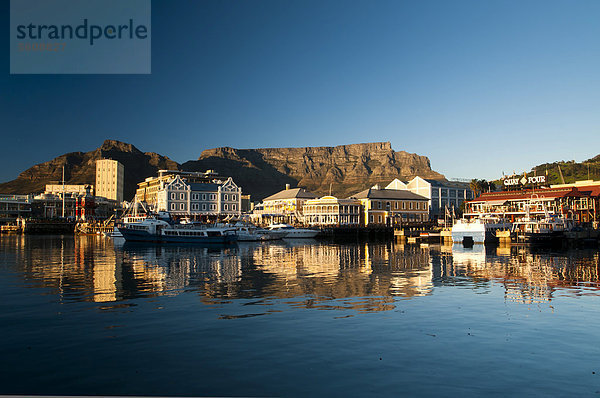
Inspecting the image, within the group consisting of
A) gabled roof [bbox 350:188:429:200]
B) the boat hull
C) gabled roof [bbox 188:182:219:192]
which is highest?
gabled roof [bbox 188:182:219:192]

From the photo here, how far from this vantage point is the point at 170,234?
7369cm

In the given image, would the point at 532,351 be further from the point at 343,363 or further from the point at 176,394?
the point at 176,394

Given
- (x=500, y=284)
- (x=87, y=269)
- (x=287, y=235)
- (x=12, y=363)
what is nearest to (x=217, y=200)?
(x=287, y=235)

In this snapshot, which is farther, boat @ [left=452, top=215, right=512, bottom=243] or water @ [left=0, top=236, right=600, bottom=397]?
boat @ [left=452, top=215, right=512, bottom=243]

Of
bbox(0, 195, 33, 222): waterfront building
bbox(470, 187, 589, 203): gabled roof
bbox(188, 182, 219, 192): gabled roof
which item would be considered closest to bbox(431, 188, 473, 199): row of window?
Result: bbox(470, 187, 589, 203): gabled roof

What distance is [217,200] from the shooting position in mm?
134375

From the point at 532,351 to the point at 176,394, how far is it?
1002 cm

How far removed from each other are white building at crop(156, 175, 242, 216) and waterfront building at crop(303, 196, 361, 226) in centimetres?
2746

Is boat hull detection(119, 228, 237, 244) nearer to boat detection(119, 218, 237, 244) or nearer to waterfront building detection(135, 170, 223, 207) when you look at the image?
boat detection(119, 218, 237, 244)

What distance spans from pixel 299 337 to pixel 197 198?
121 metres

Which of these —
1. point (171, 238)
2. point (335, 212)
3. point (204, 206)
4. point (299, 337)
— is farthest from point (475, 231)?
point (204, 206)

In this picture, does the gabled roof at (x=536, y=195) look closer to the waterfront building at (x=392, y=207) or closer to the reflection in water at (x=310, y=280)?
the waterfront building at (x=392, y=207)

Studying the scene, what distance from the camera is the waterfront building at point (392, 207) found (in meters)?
118

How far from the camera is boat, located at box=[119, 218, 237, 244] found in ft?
229
